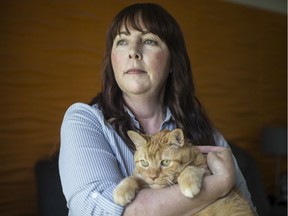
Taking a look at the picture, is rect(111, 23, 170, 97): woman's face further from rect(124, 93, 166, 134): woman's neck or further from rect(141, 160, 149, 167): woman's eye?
rect(141, 160, 149, 167): woman's eye

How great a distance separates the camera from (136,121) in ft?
4.35

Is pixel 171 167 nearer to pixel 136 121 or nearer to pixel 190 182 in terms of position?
pixel 190 182

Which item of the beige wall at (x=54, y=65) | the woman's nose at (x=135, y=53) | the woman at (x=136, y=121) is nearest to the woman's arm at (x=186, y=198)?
the woman at (x=136, y=121)

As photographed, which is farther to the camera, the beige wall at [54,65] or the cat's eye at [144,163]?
the beige wall at [54,65]

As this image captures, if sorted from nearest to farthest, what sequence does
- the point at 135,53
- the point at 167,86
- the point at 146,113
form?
the point at 135,53
the point at 146,113
the point at 167,86

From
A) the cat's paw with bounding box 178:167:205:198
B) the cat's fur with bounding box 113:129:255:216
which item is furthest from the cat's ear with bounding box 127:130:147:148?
the cat's paw with bounding box 178:167:205:198

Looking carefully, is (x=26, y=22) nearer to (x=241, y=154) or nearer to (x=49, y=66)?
(x=49, y=66)

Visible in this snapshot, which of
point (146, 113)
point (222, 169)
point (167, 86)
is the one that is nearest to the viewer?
point (222, 169)

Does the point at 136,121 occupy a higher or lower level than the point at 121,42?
lower

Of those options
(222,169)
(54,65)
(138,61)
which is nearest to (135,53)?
(138,61)

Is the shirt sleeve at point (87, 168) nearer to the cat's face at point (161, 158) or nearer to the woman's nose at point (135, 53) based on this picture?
the cat's face at point (161, 158)

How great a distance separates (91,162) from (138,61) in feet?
1.37

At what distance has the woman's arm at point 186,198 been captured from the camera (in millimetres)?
931

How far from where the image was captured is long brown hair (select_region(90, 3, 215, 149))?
4.22 ft
